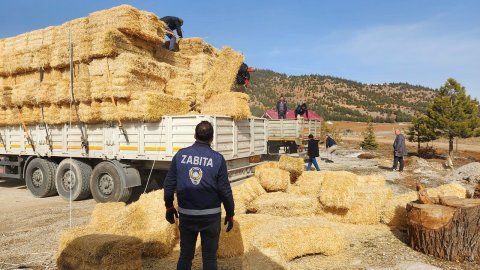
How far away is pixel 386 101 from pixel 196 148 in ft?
345

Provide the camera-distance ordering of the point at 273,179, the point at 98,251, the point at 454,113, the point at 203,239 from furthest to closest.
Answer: the point at 454,113 → the point at 273,179 → the point at 98,251 → the point at 203,239

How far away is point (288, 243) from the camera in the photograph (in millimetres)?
5020

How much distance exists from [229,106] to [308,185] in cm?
287

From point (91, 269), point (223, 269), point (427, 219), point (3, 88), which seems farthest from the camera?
point (3, 88)

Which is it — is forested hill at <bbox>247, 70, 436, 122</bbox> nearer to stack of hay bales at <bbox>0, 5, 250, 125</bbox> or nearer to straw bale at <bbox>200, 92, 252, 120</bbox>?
stack of hay bales at <bbox>0, 5, 250, 125</bbox>

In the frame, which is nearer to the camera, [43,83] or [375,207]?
[375,207]

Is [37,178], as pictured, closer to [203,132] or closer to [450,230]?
[203,132]

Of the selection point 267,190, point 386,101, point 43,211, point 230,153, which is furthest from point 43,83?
point 386,101

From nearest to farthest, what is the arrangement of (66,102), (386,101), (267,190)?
1. (267,190)
2. (66,102)
3. (386,101)

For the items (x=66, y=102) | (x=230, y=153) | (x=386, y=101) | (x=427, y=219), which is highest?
(x=386, y=101)

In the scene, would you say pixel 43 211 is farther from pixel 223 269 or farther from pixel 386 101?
pixel 386 101

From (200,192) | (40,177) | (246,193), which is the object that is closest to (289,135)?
(246,193)

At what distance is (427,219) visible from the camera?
5.41 meters

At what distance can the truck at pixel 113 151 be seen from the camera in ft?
27.5
